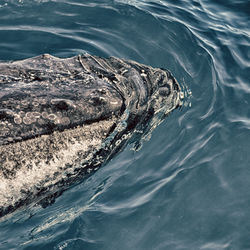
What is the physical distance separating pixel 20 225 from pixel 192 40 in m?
6.44

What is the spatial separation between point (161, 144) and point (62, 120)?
2.35m

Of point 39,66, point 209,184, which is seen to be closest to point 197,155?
point 209,184

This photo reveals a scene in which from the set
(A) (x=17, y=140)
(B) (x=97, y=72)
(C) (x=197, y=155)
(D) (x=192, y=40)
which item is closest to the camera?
(A) (x=17, y=140)

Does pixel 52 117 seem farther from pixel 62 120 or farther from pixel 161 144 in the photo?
pixel 161 144

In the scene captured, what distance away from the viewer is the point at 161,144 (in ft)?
21.3

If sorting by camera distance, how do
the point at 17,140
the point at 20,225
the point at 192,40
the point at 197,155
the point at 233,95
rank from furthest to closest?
1. the point at 192,40
2. the point at 233,95
3. the point at 197,155
4. the point at 20,225
5. the point at 17,140

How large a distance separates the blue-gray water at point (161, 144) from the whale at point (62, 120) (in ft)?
1.37

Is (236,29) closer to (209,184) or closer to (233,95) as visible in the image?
(233,95)

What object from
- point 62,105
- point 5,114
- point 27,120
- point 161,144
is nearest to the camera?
point 5,114

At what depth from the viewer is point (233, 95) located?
7762mm

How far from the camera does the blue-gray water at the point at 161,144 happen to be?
5164 mm

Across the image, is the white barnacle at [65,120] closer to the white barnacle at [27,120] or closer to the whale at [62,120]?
the whale at [62,120]

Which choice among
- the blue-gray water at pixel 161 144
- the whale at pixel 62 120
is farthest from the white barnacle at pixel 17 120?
the blue-gray water at pixel 161 144

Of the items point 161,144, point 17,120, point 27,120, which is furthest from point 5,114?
point 161,144
